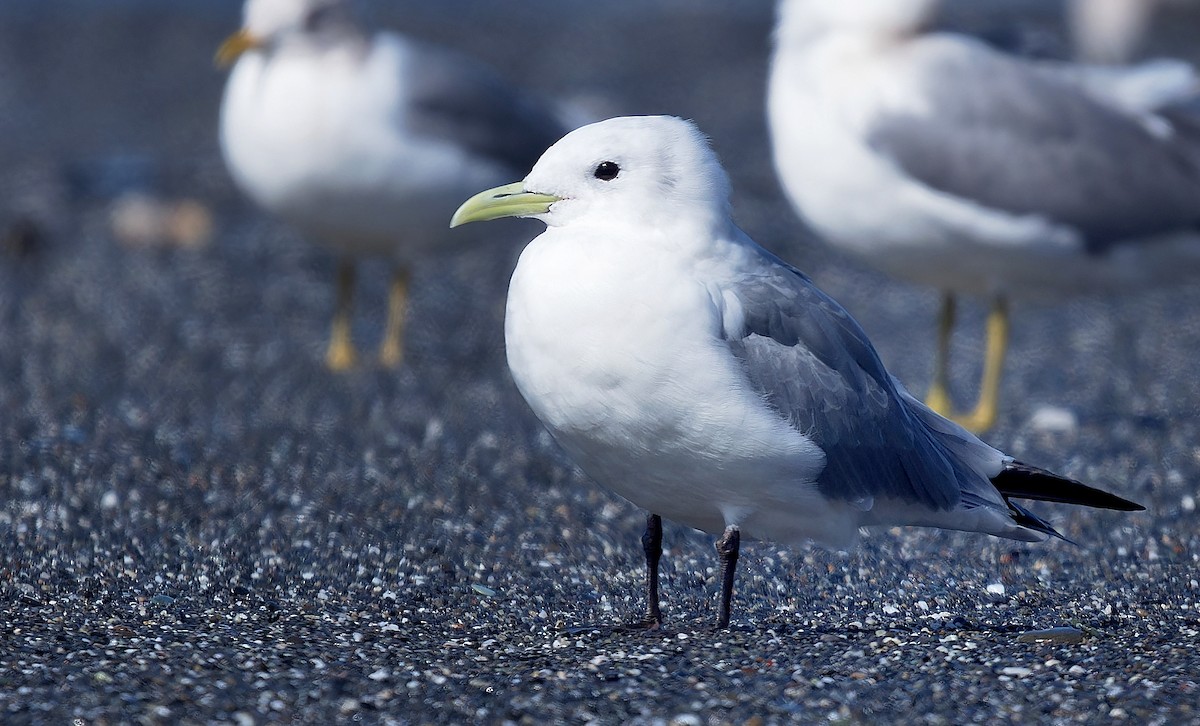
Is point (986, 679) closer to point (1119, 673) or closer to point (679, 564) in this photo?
point (1119, 673)

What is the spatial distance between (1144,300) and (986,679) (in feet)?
17.5

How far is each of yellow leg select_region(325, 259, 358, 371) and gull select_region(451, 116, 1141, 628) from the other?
356 cm

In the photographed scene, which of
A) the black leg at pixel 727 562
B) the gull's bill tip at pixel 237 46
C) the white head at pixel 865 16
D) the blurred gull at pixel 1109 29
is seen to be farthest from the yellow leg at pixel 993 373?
the blurred gull at pixel 1109 29

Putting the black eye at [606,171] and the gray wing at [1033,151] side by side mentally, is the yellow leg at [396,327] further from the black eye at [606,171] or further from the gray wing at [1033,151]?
the black eye at [606,171]

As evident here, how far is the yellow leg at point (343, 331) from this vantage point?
741cm

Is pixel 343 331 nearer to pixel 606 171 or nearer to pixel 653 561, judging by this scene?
pixel 653 561

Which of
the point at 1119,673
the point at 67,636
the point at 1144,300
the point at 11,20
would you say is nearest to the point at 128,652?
the point at 67,636

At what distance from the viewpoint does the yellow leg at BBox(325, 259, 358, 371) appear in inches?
292

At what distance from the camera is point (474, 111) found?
24.5 ft

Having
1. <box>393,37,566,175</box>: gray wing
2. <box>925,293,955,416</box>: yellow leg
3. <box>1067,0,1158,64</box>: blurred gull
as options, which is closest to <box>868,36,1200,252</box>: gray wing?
<box>925,293,955,416</box>: yellow leg

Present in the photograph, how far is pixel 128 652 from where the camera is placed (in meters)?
3.66

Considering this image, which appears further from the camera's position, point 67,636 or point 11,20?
point 11,20

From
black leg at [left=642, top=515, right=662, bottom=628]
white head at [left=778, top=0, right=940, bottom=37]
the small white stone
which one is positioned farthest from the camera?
the small white stone

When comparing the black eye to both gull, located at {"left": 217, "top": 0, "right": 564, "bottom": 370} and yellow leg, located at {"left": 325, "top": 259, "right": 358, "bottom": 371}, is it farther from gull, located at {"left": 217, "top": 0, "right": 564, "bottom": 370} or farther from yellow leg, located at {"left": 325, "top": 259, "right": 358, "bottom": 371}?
yellow leg, located at {"left": 325, "top": 259, "right": 358, "bottom": 371}
